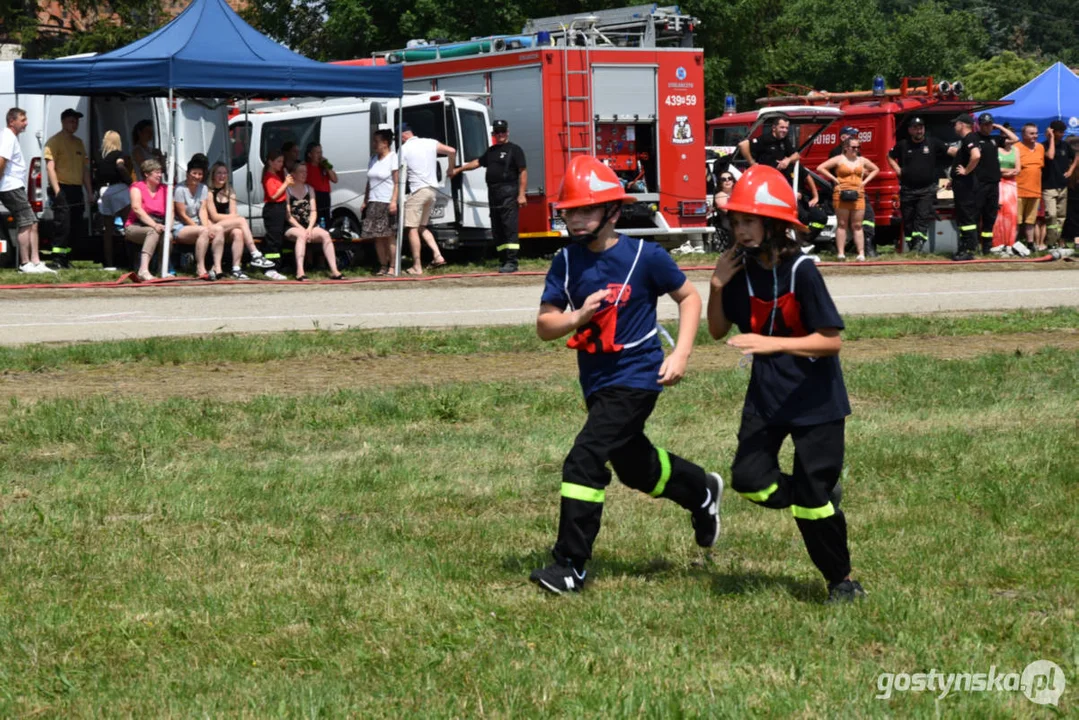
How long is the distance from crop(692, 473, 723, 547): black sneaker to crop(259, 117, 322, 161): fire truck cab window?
16520 millimetres

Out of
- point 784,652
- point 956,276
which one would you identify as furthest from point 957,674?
point 956,276

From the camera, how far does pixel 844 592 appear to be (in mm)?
5512

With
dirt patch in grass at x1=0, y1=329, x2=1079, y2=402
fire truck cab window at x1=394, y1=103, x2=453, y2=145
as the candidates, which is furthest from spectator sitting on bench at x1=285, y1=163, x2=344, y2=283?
dirt patch in grass at x1=0, y1=329, x2=1079, y2=402

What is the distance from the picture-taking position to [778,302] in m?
5.46

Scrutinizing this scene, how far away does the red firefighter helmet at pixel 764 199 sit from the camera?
5293 millimetres

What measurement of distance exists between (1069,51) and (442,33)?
81819 mm

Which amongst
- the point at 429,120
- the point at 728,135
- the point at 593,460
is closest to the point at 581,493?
the point at 593,460

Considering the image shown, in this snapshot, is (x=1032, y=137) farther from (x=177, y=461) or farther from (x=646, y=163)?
(x=177, y=461)

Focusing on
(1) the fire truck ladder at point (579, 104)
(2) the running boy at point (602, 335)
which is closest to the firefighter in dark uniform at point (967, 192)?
(1) the fire truck ladder at point (579, 104)

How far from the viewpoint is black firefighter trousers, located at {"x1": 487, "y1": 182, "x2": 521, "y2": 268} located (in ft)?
65.3

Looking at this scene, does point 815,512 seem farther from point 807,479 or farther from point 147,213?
point 147,213

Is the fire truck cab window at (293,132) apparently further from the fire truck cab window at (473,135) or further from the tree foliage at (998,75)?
the tree foliage at (998,75)

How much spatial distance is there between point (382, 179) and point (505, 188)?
1.59 meters

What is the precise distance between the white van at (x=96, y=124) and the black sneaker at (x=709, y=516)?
15.4 meters
